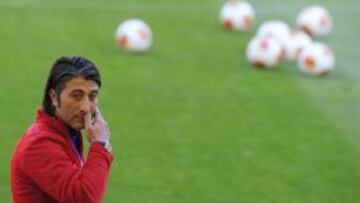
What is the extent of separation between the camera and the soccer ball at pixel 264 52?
42.1 ft

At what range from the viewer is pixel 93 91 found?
4.46m

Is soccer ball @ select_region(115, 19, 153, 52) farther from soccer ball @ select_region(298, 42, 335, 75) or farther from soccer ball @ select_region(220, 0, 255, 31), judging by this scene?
soccer ball @ select_region(298, 42, 335, 75)

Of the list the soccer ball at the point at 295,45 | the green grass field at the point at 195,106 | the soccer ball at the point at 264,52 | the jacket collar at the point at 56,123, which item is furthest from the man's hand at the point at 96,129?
the soccer ball at the point at 295,45

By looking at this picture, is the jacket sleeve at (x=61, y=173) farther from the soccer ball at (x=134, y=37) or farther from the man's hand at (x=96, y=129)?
the soccer ball at (x=134, y=37)

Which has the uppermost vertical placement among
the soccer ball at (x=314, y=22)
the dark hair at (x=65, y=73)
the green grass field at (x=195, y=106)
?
the soccer ball at (x=314, y=22)

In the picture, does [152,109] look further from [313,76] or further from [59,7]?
[59,7]

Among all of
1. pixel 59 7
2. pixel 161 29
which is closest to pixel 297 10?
pixel 161 29

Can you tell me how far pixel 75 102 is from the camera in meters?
4.40

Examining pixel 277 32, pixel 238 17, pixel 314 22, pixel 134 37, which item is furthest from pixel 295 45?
pixel 134 37

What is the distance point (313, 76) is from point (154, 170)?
465 cm

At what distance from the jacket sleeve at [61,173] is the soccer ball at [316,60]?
8747 millimetres

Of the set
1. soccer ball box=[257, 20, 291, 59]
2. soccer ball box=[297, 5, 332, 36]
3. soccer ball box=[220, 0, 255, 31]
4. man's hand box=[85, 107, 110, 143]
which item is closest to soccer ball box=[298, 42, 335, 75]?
soccer ball box=[257, 20, 291, 59]

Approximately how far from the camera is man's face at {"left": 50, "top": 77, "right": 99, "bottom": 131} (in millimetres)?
4391

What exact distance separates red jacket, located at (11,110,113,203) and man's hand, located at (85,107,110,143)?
1.6 inches
